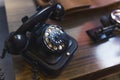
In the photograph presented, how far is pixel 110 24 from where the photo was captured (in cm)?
76

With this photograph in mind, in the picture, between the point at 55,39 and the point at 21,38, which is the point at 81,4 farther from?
the point at 21,38

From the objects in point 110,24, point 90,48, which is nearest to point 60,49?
point 90,48

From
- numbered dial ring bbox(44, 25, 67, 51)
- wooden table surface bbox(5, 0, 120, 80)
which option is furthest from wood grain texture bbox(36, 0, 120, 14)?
numbered dial ring bbox(44, 25, 67, 51)

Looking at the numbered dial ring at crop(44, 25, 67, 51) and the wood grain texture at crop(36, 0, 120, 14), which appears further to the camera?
the wood grain texture at crop(36, 0, 120, 14)

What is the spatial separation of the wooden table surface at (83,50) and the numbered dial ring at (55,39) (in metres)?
0.07

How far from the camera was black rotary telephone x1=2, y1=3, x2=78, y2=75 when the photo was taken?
563 mm

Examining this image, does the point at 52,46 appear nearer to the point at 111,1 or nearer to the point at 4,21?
the point at 111,1

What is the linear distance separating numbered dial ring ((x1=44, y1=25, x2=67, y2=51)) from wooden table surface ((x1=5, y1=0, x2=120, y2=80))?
7cm

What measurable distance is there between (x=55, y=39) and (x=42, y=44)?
0.16ft

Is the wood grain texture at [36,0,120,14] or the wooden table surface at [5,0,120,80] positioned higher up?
the wood grain texture at [36,0,120,14]

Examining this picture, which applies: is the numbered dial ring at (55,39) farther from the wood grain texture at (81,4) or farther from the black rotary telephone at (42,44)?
the wood grain texture at (81,4)

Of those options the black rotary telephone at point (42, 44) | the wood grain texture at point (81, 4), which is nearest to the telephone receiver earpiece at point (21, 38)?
the black rotary telephone at point (42, 44)

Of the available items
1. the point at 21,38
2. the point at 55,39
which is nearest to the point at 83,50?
the point at 55,39

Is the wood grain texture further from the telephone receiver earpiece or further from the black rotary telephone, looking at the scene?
the telephone receiver earpiece
